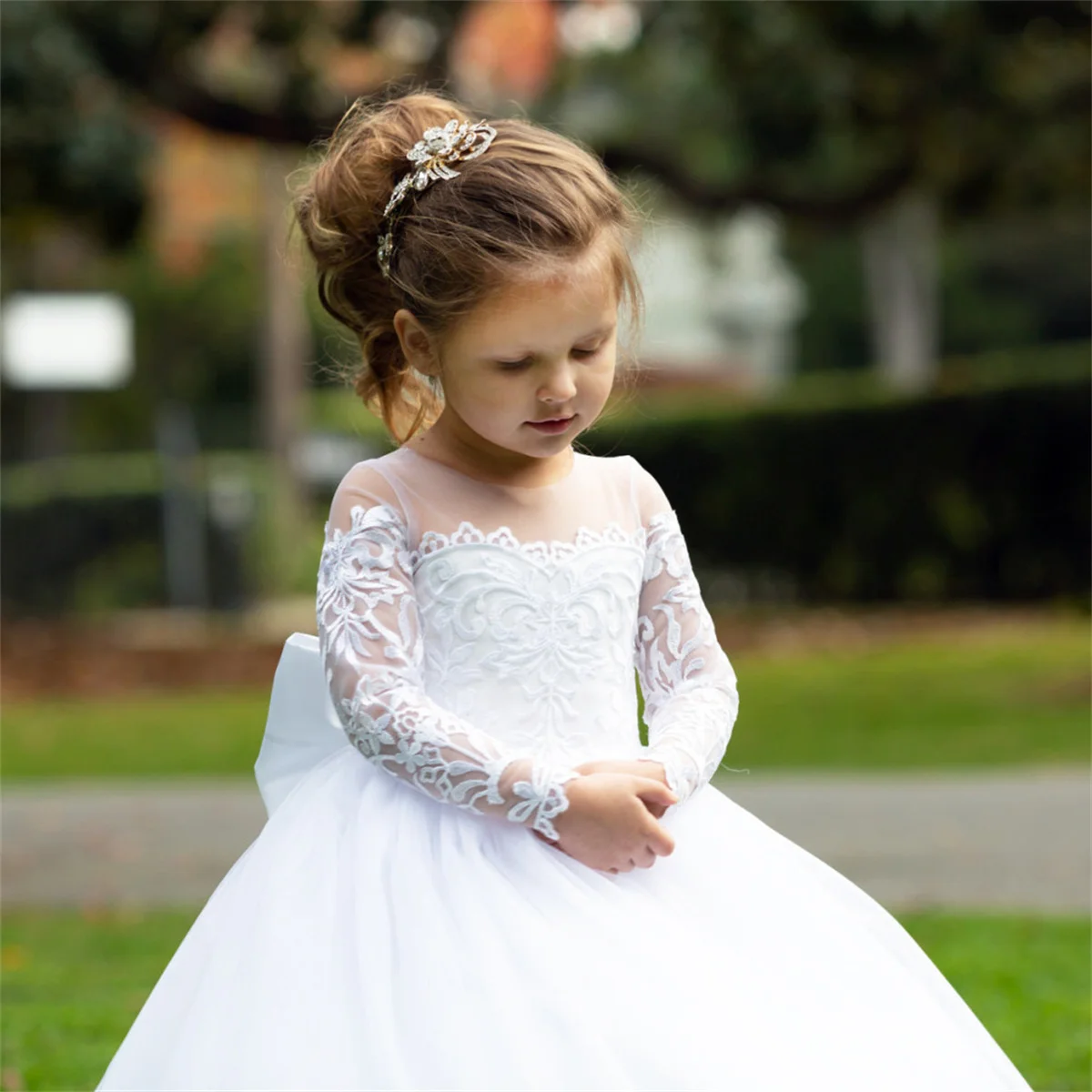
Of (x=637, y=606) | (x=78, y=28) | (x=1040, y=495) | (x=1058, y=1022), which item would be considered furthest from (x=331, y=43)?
(x=637, y=606)

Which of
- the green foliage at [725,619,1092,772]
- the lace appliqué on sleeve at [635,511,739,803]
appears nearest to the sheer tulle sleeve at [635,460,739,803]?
the lace appliqué on sleeve at [635,511,739,803]

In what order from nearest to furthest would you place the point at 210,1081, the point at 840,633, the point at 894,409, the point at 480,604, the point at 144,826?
the point at 210,1081 < the point at 480,604 < the point at 144,826 < the point at 840,633 < the point at 894,409

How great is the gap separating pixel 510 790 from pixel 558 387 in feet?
1.78

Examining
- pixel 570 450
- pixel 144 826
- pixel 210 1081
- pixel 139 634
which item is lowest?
pixel 139 634

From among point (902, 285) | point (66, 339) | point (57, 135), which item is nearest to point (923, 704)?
point (57, 135)

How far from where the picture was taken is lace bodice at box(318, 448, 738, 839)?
233cm

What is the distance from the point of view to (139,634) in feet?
50.2

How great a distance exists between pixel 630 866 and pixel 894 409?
1331 centimetres

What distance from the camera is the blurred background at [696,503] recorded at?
592 centimetres

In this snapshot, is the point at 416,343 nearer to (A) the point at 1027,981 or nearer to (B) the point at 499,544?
(B) the point at 499,544

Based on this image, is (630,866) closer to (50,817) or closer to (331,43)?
(50,817)

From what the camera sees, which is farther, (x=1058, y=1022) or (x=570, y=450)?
(x=1058, y=1022)

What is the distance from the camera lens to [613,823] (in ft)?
7.34

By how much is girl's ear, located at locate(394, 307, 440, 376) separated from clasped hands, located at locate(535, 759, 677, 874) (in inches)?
25.2
